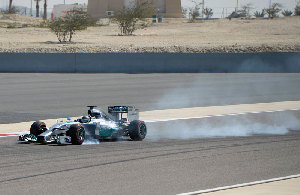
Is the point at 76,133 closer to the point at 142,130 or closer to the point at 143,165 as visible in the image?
the point at 142,130

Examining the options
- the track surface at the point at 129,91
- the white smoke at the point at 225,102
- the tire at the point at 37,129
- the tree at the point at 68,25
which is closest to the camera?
the tire at the point at 37,129

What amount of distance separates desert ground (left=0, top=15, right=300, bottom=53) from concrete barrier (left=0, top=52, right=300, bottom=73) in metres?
9.43

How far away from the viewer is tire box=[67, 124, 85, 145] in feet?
Result: 42.2

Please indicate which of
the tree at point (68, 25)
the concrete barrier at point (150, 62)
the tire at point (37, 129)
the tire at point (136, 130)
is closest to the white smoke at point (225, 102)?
the tire at point (136, 130)

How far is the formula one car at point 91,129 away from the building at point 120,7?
311ft

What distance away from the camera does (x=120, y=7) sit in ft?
366

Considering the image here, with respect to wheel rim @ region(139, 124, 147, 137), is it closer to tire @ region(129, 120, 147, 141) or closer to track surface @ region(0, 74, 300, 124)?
tire @ region(129, 120, 147, 141)

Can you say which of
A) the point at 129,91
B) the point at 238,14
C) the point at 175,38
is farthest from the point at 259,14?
the point at 129,91

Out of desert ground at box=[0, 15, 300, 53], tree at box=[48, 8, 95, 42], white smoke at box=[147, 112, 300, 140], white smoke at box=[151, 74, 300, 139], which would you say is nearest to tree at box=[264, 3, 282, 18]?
desert ground at box=[0, 15, 300, 53]

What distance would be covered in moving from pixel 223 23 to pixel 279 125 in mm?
65273

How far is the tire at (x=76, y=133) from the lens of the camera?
12.9 metres

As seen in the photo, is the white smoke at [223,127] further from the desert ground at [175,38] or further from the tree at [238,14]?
the tree at [238,14]

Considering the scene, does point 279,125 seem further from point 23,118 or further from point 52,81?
point 52,81

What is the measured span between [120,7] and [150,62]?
77.6 meters
